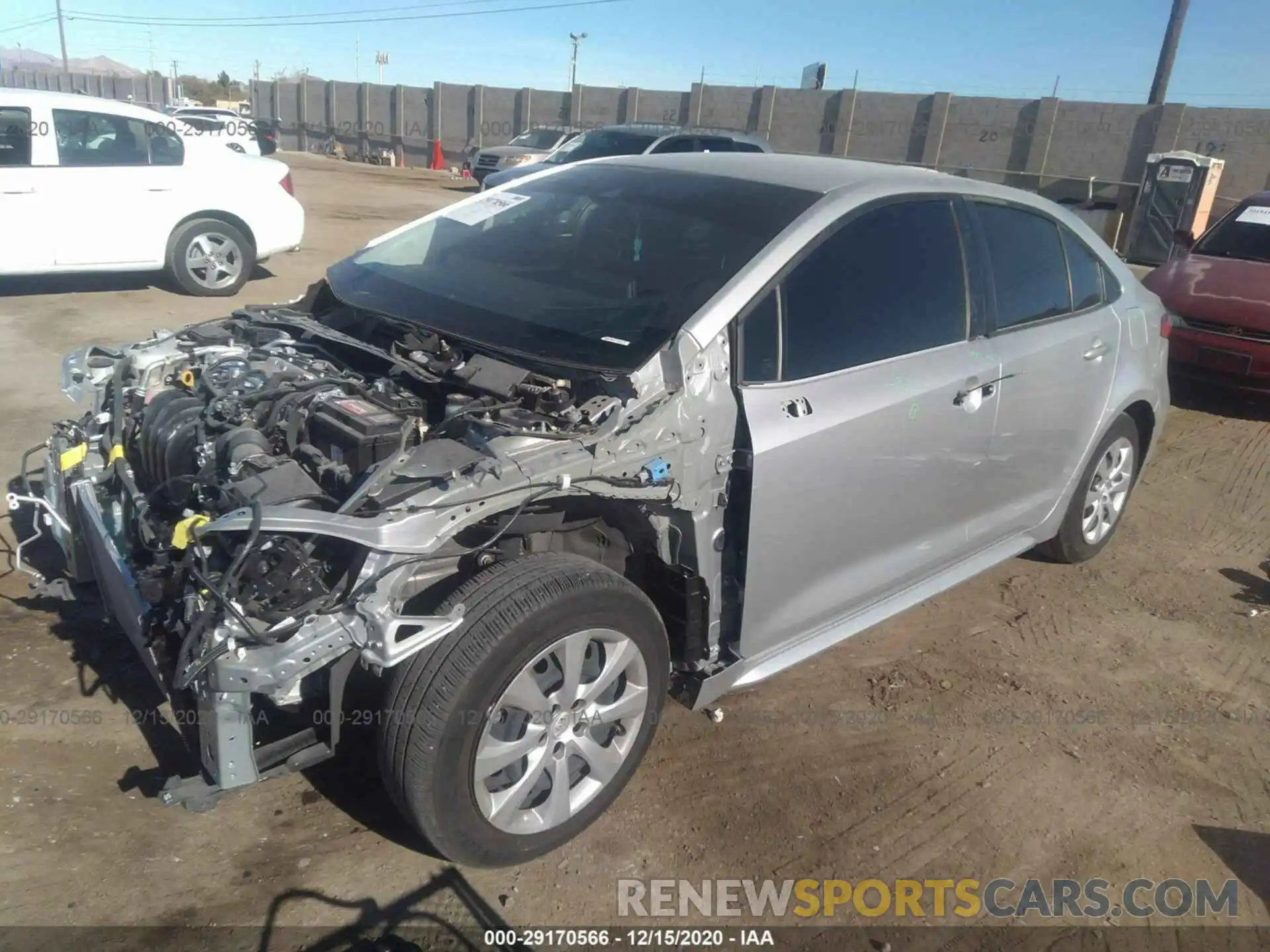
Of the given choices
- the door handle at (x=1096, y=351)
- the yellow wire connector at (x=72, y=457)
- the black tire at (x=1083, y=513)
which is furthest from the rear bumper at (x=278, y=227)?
the door handle at (x=1096, y=351)

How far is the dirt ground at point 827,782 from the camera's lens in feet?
8.59

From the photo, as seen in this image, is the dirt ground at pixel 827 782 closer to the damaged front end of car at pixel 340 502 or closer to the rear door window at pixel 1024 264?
the damaged front end of car at pixel 340 502

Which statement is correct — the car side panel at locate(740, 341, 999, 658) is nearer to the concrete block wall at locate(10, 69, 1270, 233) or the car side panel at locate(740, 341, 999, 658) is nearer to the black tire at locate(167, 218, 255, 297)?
the black tire at locate(167, 218, 255, 297)

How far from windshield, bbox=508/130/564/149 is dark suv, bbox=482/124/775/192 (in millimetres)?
9074

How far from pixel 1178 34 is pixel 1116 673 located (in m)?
23.4

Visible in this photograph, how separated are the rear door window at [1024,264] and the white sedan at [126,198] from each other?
7.58 m

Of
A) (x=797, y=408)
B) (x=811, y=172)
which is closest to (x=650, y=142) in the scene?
(x=811, y=172)

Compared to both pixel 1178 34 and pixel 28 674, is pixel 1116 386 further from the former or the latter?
pixel 1178 34

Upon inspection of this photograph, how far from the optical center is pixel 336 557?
8.07ft

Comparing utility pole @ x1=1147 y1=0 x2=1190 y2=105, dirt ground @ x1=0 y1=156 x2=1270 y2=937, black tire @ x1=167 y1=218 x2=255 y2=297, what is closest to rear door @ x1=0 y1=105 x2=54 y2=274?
black tire @ x1=167 y1=218 x2=255 y2=297

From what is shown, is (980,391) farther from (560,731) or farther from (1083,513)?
(560,731)

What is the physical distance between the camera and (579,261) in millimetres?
3443

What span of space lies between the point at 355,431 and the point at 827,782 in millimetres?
1870

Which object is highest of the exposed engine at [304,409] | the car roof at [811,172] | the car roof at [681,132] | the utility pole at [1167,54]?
the utility pole at [1167,54]
